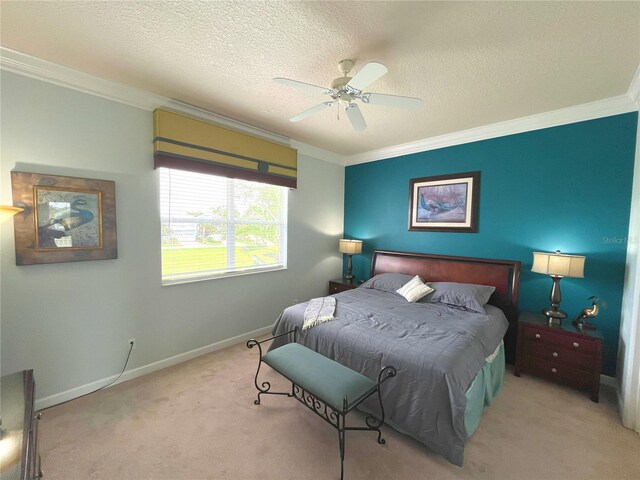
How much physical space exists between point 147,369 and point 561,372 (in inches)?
156

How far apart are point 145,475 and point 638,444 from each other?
3270 mm

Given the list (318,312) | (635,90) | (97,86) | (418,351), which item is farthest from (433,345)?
(97,86)

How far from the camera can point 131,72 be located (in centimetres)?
212

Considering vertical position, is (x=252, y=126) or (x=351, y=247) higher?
(x=252, y=126)

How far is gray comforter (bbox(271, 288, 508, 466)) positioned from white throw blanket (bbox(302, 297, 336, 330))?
2.1 inches

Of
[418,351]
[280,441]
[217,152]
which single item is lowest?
[280,441]

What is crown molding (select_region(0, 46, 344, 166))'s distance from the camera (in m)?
1.88

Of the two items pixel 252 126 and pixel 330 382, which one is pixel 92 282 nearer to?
pixel 330 382

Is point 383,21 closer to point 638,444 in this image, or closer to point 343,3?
point 343,3

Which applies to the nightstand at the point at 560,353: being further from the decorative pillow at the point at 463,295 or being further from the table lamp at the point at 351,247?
the table lamp at the point at 351,247

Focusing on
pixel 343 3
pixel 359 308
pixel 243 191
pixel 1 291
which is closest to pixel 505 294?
pixel 359 308

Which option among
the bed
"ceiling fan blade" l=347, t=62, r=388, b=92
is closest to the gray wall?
the bed

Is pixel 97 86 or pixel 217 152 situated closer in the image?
pixel 97 86

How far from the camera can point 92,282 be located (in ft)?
7.43
